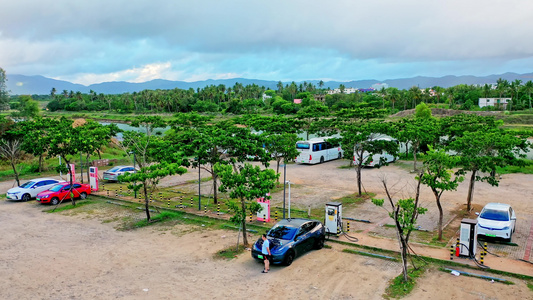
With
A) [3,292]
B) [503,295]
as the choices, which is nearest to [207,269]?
[3,292]

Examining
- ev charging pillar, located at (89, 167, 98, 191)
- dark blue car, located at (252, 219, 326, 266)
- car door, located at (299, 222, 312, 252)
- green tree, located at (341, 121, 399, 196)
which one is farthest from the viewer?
ev charging pillar, located at (89, 167, 98, 191)

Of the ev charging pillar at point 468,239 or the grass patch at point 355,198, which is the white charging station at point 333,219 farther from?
the grass patch at point 355,198

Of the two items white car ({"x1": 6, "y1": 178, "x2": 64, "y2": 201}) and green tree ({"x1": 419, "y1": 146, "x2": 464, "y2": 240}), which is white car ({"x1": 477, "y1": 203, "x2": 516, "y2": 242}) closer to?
green tree ({"x1": 419, "y1": 146, "x2": 464, "y2": 240})

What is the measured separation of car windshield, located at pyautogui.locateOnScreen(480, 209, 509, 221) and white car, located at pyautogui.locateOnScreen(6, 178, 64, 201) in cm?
2490

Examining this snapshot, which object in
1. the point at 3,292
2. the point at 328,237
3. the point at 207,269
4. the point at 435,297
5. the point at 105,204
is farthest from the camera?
the point at 105,204

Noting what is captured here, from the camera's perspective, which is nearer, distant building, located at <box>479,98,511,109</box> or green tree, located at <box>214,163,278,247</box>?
green tree, located at <box>214,163,278,247</box>

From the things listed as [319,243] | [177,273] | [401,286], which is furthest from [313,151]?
[401,286]

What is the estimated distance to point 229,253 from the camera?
14641mm

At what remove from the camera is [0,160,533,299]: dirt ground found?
11.3 metres

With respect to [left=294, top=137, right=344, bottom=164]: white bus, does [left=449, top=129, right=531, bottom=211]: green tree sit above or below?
above

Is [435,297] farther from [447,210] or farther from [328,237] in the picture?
[447,210]

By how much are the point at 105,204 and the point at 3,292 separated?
11.9 meters

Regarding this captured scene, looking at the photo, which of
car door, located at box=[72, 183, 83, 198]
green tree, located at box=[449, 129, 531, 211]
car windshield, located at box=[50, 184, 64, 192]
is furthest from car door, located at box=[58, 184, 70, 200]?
green tree, located at box=[449, 129, 531, 211]

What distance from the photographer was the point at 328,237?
1608 centimetres
